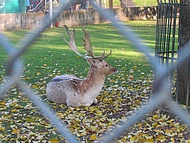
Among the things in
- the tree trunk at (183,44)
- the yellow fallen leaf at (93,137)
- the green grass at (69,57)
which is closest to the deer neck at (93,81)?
the green grass at (69,57)

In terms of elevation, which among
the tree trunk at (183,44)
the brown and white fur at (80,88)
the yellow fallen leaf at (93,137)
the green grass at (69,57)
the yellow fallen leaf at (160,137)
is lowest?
the green grass at (69,57)

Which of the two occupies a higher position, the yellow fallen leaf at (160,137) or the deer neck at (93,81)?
the deer neck at (93,81)

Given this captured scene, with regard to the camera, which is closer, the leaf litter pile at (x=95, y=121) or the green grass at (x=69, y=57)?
the leaf litter pile at (x=95, y=121)

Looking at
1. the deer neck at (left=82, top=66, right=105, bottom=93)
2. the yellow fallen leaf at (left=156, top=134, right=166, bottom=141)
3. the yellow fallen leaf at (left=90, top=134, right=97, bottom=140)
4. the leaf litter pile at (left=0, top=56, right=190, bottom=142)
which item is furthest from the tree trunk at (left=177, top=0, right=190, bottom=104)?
the yellow fallen leaf at (left=90, top=134, right=97, bottom=140)

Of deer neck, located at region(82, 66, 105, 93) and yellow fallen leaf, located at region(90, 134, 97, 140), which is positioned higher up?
deer neck, located at region(82, 66, 105, 93)

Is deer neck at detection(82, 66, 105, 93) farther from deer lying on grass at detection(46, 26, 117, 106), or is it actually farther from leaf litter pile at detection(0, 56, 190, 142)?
leaf litter pile at detection(0, 56, 190, 142)

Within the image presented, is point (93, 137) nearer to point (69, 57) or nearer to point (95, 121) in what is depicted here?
point (95, 121)

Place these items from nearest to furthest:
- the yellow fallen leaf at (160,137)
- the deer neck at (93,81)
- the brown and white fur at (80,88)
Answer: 1. the yellow fallen leaf at (160,137)
2. the brown and white fur at (80,88)
3. the deer neck at (93,81)

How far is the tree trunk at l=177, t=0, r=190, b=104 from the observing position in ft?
15.4

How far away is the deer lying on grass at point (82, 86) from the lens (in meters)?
5.44

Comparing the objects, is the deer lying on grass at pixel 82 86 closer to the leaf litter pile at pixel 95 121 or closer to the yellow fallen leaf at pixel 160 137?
the leaf litter pile at pixel 95 121

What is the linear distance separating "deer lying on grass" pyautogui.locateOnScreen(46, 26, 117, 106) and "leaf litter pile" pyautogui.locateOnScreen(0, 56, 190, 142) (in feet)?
0.35

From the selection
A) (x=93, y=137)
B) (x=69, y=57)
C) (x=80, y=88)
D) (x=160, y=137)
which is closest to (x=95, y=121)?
(x=93, y=137)

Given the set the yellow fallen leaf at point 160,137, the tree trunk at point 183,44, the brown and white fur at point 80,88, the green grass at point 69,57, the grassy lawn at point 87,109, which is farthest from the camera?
the green grass at point 69,57
